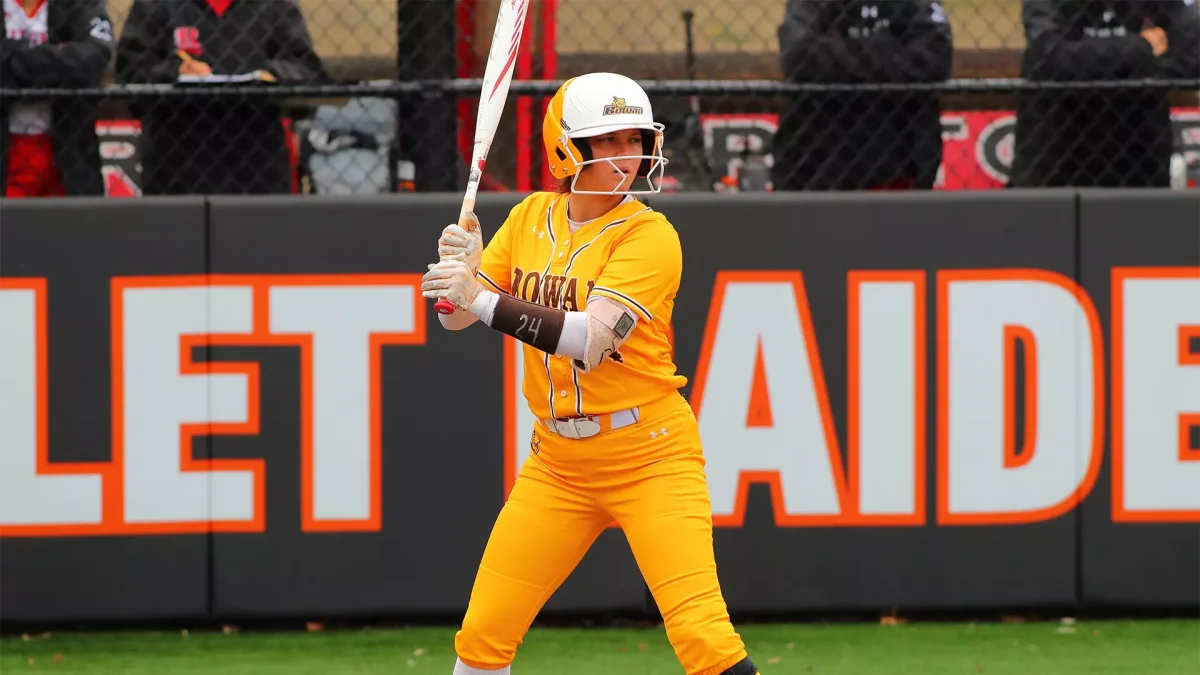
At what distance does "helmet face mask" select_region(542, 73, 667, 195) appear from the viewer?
Result: 12.6 feet

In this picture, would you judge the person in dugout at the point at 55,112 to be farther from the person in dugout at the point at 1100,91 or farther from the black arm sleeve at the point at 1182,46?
the black arm sleeve at the point at 1182,46

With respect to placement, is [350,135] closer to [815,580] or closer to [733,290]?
[733,290]

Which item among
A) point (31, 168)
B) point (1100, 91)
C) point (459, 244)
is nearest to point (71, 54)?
point (31, 168)

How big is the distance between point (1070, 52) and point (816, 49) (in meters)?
0.98

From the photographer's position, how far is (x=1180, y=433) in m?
5.86

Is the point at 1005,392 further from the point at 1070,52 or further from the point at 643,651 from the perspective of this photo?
the point at 643,651

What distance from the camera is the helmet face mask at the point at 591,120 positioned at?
3.85 meters

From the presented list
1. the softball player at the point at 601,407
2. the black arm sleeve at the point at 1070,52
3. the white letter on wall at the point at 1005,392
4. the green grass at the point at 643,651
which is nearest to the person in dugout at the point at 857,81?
the black arm sleeve at the point at 1070,52

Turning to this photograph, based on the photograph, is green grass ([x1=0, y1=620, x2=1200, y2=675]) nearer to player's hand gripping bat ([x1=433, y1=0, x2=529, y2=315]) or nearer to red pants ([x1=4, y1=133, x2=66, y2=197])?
red pants ([x1=4, y1=133, x2=66, y2=197])

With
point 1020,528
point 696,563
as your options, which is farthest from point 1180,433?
point 696,563

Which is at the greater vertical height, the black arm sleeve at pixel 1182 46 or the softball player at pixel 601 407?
the black arm sleeve at pixel 1182 46

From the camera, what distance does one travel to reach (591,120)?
3.85 metres

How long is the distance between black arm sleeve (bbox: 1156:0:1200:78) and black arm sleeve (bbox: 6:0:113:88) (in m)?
4.09

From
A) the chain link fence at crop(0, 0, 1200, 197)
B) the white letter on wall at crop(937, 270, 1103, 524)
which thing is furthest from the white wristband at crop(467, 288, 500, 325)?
the white letter on wall at crop(937, 270, 1103, 524)
